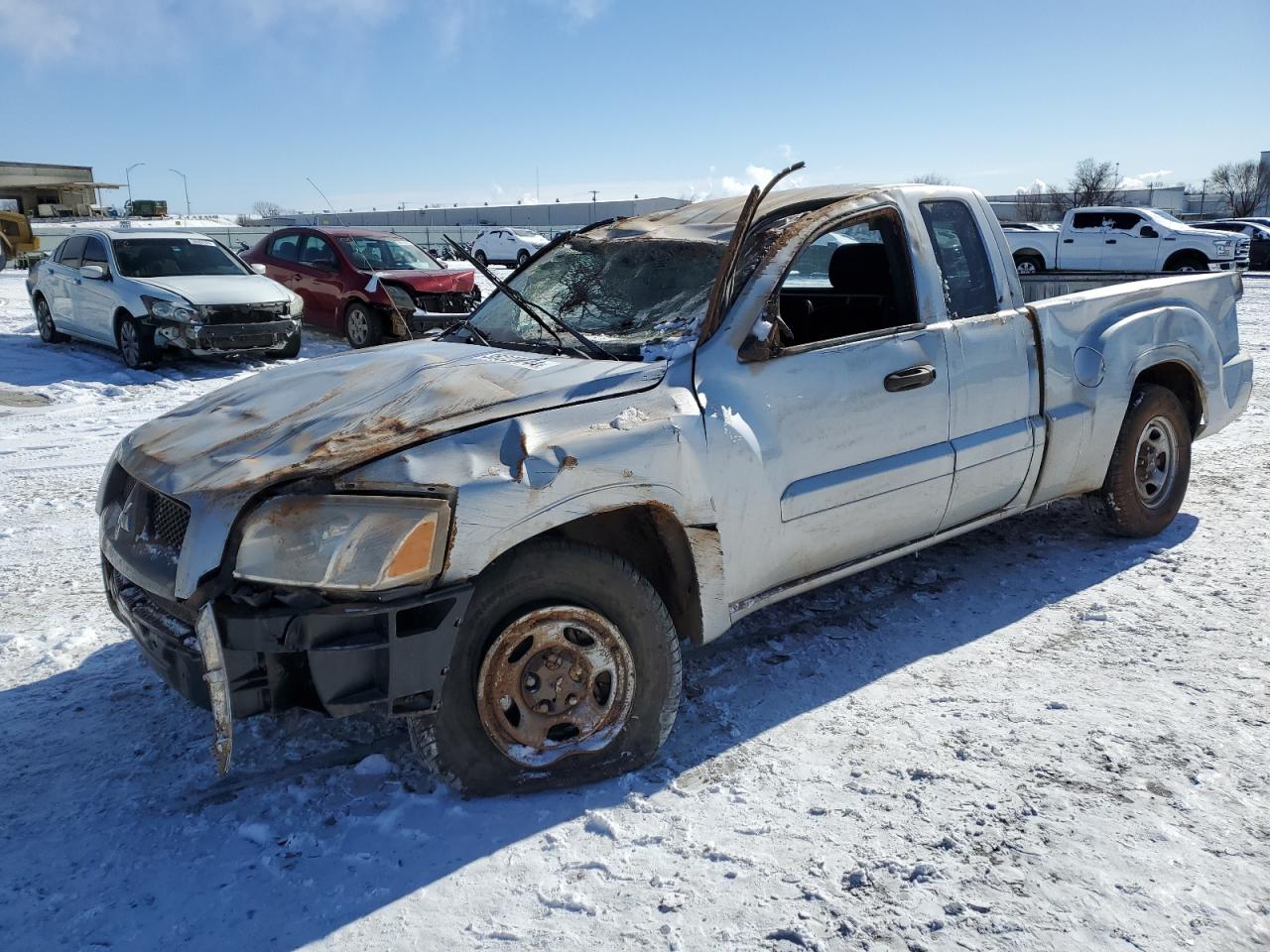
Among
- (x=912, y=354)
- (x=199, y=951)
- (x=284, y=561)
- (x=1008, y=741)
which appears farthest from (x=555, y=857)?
(x=912, y=354)

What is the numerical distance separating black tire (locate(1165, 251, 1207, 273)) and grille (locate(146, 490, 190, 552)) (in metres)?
22.6

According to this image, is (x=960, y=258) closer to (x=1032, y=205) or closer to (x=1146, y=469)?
(x=1146, y=469)

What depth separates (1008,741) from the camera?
3.14m

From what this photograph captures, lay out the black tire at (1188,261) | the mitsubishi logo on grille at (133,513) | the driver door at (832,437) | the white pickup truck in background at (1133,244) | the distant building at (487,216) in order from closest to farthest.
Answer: the mitsubishi logo on grille at (133,513), the driver door at (832,437), the white pickup truck in background at (1133,244), the black tire at (1188,261), the distant building at (487,216)

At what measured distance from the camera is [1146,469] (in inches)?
196

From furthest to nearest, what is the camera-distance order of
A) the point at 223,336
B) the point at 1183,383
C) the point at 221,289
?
the point at 221,289 → the point at 223,336 → the point at 1183,383

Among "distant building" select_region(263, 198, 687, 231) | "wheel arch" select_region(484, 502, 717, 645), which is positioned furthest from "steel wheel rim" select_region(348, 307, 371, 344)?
"distant building" select_region(263, 198, 687, 231)

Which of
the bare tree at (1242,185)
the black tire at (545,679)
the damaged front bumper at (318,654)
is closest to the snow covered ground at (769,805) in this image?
the black tire at (545,679)

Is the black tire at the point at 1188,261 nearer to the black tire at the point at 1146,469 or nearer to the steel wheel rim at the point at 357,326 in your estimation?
the steel wheel rim at the point at 357,326

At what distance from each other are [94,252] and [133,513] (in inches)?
407

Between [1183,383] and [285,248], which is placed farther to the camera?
[285,248]

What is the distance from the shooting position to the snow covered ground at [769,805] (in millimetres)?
2389

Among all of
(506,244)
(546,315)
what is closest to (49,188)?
(506,244)

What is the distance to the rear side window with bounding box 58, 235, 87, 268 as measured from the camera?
38.7ft
